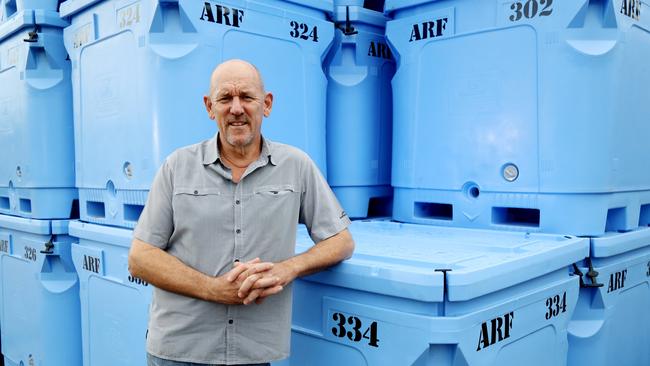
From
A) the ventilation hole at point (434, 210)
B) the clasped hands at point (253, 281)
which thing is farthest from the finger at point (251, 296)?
the ventilation hole at point (434, 210)

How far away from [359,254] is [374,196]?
1.10 m

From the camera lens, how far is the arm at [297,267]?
1.43 m

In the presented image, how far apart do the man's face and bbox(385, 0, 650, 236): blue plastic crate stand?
103 centimetres

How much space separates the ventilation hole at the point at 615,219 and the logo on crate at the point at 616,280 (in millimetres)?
173

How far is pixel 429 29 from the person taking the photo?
2.41 meters

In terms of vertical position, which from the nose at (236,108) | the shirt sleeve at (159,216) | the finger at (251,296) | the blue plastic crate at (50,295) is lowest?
the blue plastic crate at (50,295)

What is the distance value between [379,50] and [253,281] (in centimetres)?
168

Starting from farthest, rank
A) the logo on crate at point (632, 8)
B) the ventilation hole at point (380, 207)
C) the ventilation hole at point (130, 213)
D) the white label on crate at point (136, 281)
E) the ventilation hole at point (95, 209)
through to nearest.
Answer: the ventilation hole at point (380, 207)
the ventilation hole at point (95, 209)
the ventilation hole at point (130, 213)
the white label on crate at point (136, 281)
the logo on crate at point (632, 8)

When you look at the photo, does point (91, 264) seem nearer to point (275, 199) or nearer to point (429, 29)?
point (275, 199)

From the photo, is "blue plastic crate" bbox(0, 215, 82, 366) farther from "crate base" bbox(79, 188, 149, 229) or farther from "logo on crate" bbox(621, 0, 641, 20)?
"logo on crate" bbox(621, 0, 641, 20)

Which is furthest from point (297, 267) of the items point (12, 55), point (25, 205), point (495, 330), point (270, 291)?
point (12, 55)

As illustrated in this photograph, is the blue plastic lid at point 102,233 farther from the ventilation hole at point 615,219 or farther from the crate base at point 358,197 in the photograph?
the ventilation hole at point 615,219

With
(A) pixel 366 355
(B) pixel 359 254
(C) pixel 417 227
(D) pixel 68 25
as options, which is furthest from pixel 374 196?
(D) pixel 68 25

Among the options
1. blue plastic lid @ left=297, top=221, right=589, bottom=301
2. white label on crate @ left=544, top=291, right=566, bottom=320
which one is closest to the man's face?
blue plastic lid @ left=297, top=221, right=589, bottom=301
